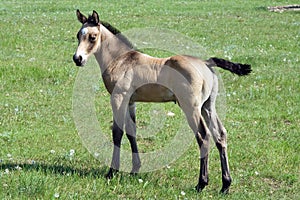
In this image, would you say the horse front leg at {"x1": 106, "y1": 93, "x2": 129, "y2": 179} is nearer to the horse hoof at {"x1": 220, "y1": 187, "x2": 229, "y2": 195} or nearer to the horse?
the horse

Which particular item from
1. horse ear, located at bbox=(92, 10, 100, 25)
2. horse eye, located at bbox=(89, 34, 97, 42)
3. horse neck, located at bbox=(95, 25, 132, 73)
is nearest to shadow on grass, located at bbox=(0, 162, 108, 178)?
horse neck, located at bbox=(95, 25, 132, 73)

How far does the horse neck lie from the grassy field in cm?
146

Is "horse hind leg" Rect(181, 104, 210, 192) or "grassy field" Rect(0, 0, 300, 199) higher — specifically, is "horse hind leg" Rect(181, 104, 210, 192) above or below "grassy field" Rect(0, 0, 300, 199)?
above

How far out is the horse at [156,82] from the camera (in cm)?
667

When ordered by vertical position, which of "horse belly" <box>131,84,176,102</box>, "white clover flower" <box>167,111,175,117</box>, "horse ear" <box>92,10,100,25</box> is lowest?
"white clover flower" <box>167,111,175,117</box>

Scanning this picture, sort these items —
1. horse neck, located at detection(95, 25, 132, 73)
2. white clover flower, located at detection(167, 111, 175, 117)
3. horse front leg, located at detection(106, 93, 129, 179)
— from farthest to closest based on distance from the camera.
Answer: white clover flower, located at detection(167, 111, 175, 117) < horse neck, located at detection(95, 25, 132, 73) < horse front leg, located at detection(106, 93, 129, 179)

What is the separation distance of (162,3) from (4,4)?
27.6 ft

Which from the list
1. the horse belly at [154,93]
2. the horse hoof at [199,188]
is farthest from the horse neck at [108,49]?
the horse hoof at [199,188]

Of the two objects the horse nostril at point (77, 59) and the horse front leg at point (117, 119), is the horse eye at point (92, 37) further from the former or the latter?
the horse front leg at point (117, 119)

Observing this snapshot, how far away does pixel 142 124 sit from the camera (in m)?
9.78

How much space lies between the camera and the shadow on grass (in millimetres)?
6957

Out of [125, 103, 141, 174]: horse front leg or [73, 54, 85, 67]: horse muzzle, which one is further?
[125, 103, 141, 174]: horse front leg

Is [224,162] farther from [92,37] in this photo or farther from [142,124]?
[142,124]

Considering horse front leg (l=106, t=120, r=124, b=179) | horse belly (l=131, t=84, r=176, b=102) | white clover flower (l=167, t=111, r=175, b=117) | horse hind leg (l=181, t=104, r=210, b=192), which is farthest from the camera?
white clover flower (l=167, t=111, r=175, b=117)
